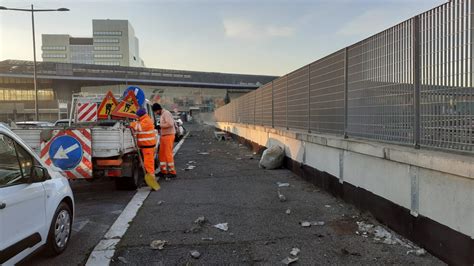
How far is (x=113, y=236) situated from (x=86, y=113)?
6.05m

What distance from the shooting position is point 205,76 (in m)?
112

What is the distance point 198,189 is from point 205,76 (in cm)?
10489

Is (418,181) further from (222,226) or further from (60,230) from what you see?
(60,230)

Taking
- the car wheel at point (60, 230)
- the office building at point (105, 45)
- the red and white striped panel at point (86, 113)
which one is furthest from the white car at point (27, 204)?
the office building at point (105, 45)

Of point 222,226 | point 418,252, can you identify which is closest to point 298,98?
point 222,226

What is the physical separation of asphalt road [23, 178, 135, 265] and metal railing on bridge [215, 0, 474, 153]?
4.19 metres

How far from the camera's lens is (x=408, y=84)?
4.93 metres

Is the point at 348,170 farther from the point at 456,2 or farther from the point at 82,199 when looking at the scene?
the point at 82,199

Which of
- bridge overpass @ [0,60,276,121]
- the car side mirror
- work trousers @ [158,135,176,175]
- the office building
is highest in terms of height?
the office building

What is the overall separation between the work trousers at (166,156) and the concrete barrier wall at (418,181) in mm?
4523

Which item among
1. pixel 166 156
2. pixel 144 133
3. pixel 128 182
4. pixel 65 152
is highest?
pixel 144 133

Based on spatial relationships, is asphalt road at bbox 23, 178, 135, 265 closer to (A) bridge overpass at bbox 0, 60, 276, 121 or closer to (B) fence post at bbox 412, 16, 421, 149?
(B) fence post at bbox 412, 16, 421, 149

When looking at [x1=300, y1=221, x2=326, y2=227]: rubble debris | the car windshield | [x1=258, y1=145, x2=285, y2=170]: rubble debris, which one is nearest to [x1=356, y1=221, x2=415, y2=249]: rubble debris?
[x1=300, y1=221, x2=326, y2=227]: rubble debris

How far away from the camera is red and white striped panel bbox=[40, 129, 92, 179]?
7391 millimetres
